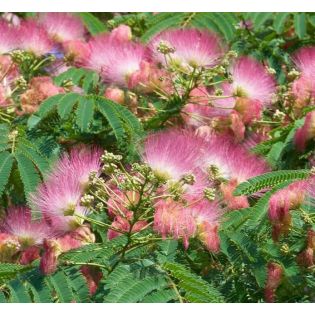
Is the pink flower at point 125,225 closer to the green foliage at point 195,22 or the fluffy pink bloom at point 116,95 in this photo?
the fluffy pink bloom at point 116,95

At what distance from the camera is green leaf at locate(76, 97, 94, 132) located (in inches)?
142

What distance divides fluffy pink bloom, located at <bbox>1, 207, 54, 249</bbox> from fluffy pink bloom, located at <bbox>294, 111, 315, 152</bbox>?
1115 millimetres

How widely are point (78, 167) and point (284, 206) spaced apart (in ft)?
2.29

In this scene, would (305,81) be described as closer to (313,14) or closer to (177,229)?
(313,14)

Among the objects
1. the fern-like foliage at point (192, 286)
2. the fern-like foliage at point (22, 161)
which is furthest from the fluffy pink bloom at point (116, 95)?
the fern-like foliage at point (192, 286)

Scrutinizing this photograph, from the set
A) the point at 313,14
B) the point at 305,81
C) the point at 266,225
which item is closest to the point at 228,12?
the point at 313,14

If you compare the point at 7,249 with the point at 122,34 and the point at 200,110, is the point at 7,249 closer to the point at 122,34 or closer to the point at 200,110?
the point at 200,110

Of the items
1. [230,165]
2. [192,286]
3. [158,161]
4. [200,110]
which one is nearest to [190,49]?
[200,110]

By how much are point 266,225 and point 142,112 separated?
1.04 m

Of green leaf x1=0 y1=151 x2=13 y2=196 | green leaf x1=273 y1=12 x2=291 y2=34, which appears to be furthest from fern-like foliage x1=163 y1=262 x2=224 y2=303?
green leaf x1=273 y1=12 x2=291 y2=34

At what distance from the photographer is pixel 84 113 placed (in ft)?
11.9

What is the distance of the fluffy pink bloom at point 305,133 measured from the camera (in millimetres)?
3664

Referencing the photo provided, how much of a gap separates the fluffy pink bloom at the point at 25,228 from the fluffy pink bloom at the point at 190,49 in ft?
3.08

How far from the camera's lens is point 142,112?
155 inches
